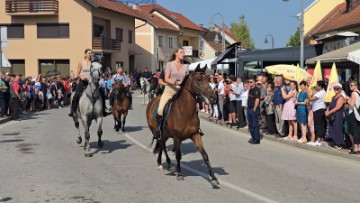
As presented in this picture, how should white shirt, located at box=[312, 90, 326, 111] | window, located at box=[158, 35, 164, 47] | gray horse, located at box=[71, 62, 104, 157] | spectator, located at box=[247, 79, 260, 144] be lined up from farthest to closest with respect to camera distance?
window, located at box=[158, 35, 164, 47]
spectator, located at box=[247, 79, 260, 144]
white shirt, located at box=[312, 90, 326, 111]
gray horse, located at box=[71, 62, 104, 157]

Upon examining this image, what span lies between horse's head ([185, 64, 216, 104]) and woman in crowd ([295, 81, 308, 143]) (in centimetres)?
658

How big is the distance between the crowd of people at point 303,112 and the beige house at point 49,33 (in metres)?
30.1

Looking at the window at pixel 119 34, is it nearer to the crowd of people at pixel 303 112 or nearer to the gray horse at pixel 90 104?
the crowd of people at pixel 303 112

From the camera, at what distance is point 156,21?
6738cm

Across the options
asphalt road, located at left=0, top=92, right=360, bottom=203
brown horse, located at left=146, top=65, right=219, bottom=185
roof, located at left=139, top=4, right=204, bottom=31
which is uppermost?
roof, located at left=139, top=4, right=204, bottom=31

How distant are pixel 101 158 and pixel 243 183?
407cm

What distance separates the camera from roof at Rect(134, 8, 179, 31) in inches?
2479

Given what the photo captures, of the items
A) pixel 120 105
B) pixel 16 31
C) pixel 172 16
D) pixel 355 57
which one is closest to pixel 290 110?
pixel 355 57

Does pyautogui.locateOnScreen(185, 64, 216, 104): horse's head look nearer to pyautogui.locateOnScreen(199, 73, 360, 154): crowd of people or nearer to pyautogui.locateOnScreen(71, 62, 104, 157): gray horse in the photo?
pyautogui.locateOnScreen(71, 62, 104, 157): gray horse

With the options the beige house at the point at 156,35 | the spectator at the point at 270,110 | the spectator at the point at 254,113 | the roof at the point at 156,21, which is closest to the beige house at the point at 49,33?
the beige house at the point at 156,35

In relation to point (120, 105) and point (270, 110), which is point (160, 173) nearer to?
point (270, 110)

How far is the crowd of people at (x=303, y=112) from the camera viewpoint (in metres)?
13.3

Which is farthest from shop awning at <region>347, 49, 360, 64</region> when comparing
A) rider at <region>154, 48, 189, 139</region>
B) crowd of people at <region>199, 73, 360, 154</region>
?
rider at <region>154, 48, 189, 139</region>

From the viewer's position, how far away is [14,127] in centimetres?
1947
